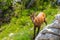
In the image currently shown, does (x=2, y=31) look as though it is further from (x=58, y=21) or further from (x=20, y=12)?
(x=58, y=21)

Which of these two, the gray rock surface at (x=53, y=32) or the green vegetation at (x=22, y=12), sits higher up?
the gray rock surface at (x=53, y=32)

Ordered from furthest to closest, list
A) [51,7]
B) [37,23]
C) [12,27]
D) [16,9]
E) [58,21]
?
[16,9]
[51,7]
[12,27]
[37,23]
[58,21]

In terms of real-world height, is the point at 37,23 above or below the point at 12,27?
above

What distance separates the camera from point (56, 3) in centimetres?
1950

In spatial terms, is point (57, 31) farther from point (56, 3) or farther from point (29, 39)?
point (56, 3)

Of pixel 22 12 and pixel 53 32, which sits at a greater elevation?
pixel 53 32

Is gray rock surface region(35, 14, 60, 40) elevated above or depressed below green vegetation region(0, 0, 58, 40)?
above

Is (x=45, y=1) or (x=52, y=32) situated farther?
(x=45, y=1)

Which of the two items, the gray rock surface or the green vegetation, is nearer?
the gray rock surface

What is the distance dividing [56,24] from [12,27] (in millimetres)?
8341

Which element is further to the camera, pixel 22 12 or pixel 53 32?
pixel 22 12

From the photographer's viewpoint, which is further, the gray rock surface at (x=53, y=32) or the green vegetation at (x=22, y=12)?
the green vegetation at (x=22, y=12)

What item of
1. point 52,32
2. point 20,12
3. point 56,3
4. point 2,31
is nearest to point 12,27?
point 2,31

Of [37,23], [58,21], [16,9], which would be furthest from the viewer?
[16,9]
